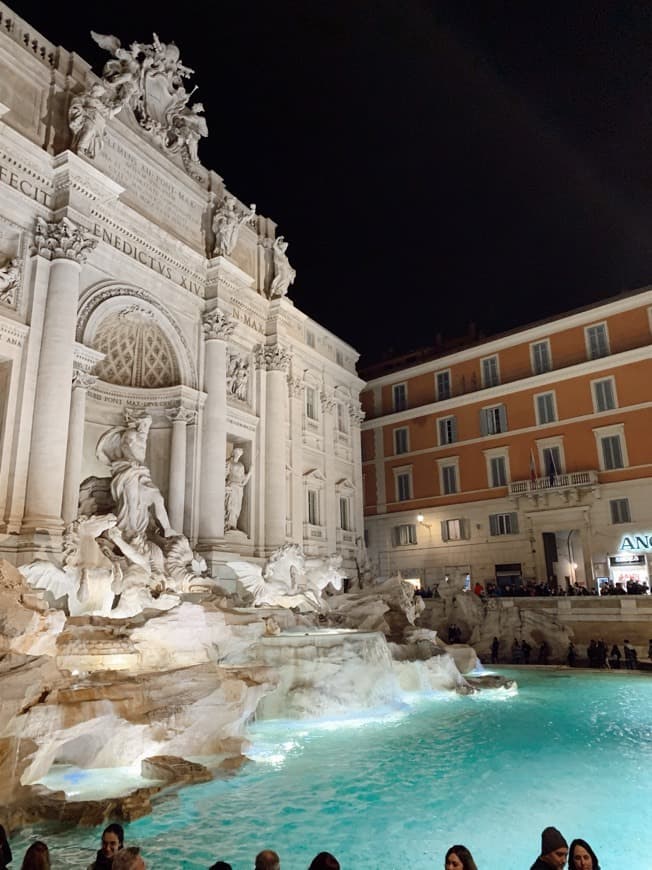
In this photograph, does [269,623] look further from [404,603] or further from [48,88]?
[48,88]

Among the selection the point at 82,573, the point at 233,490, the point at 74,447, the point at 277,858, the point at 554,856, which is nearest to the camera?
the point at 277,858

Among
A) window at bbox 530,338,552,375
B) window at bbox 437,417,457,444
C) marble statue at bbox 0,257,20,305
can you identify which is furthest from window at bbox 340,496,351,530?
marble statue at bbox 0,257,20,305

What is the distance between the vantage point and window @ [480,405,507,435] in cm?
2725

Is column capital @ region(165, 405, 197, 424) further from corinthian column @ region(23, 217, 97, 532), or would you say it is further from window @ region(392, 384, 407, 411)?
window @ region(392, 384, 407, 411)

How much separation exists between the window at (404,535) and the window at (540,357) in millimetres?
8821

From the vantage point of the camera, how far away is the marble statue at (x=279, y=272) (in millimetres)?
21250

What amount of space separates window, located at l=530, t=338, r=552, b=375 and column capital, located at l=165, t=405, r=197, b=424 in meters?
15.7

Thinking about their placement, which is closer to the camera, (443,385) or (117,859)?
(117,859)

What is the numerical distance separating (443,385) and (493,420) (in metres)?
3.36

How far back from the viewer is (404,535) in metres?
29.2

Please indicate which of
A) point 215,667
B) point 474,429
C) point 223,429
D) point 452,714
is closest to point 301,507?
point 223,429

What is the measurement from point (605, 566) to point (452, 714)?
49.3 feet

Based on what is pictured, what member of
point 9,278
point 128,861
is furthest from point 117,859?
point 9,278

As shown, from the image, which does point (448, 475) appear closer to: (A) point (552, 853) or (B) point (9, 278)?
(B) point (9, 278)
